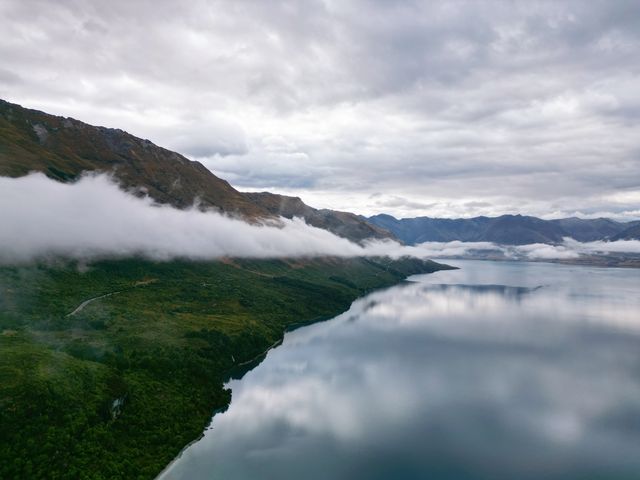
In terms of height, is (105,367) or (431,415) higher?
(105,367)

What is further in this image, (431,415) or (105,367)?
(431,415)

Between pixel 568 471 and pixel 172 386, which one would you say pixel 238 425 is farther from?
pixel 568 471

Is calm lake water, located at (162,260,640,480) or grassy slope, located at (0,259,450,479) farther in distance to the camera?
calm lake water, located at (162,260,640,480)

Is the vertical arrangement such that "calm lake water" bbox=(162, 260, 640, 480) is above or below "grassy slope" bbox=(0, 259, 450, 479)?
below

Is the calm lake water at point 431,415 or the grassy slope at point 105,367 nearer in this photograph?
the grassy slope at point 105,367

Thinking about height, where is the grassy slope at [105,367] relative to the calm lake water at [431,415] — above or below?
above
